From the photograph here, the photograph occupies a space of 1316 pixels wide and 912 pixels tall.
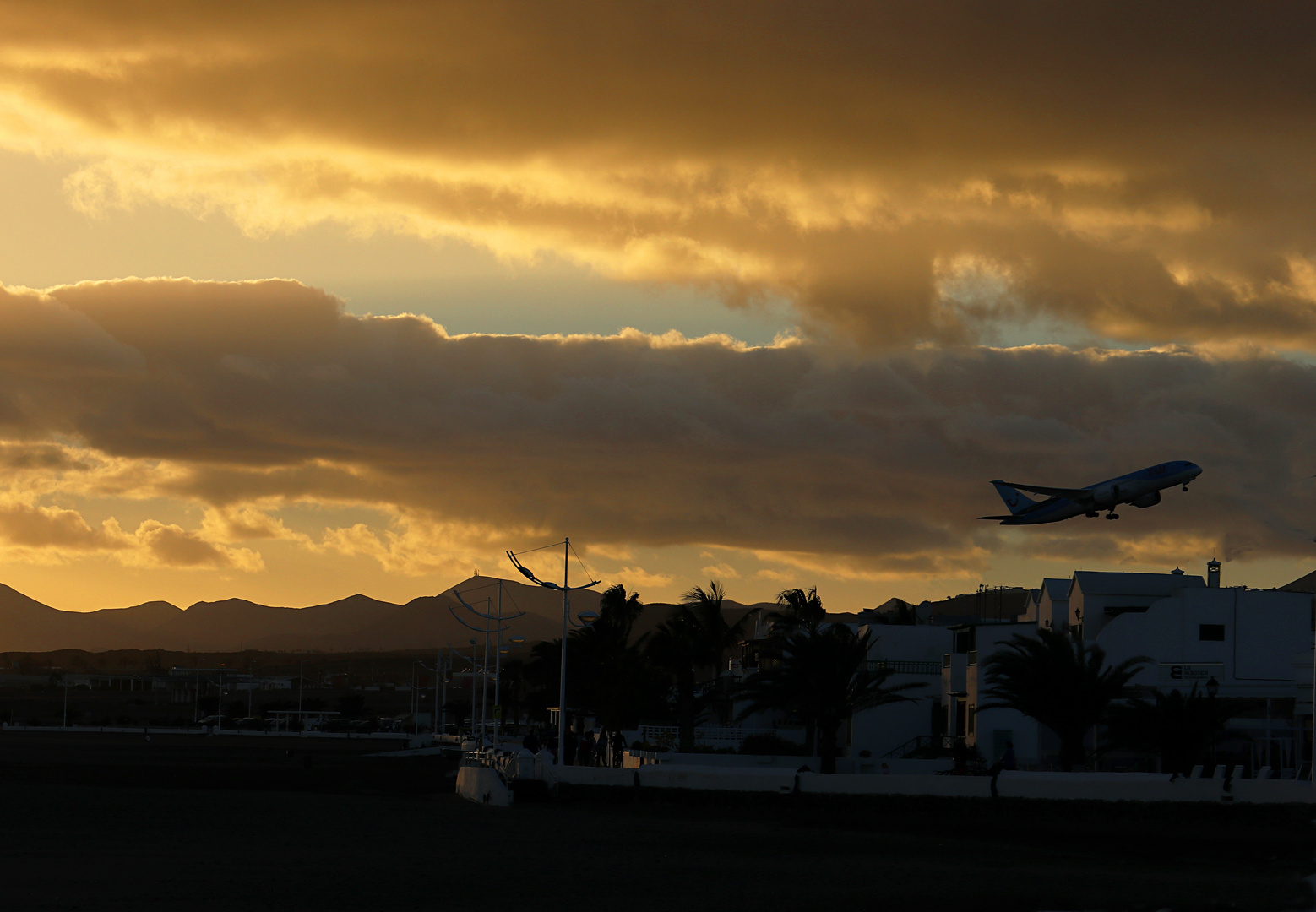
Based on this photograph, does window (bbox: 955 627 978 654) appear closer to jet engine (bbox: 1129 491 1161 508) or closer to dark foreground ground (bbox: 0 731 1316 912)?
jet engine (bbox: 1129 491 1161 508)

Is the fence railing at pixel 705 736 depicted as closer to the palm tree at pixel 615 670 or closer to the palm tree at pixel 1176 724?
the palm tree at pixel 615 670

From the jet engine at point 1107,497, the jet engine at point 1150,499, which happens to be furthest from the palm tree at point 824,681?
the jet engine at point 1150,499

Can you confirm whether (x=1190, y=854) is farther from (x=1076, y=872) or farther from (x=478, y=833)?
(x=478, y=833)

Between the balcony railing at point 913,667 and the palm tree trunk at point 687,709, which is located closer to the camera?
the palm tree trunk at point 687,709

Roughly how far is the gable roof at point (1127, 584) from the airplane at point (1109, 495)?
5846 millimetres

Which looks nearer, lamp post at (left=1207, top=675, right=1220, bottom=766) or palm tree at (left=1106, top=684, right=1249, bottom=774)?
lamp post at (left=1207, top=675, right=1220, bottom=766)

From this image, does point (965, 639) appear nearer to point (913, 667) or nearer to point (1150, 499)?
point (913, 667)

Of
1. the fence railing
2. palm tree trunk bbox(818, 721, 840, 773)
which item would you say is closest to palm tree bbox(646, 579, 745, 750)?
the fence railing

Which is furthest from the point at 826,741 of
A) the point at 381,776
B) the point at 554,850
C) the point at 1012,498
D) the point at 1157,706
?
the point at 1012,498

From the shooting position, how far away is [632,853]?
2912cm

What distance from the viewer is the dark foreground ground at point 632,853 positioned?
22.2 meters

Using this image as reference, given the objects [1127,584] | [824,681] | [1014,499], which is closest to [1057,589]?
[1127,584]

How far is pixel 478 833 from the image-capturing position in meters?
32.9

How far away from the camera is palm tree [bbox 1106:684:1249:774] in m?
46.3
